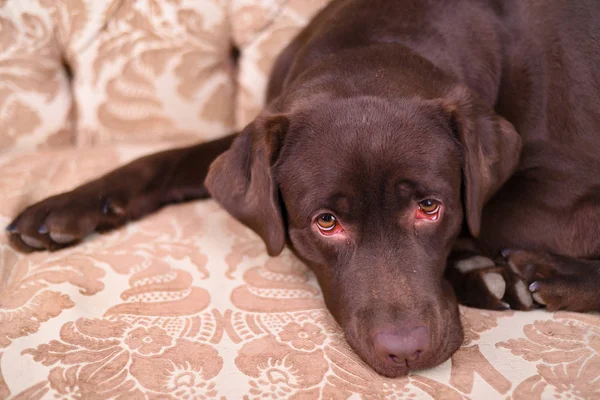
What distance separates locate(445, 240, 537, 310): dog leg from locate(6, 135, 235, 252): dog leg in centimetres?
98

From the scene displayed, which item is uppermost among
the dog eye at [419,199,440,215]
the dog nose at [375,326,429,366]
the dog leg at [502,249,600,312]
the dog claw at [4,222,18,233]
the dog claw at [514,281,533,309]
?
the dog eye at [419,199,440,215]

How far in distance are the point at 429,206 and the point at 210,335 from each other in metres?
0.63

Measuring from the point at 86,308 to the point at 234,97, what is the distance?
53.3 inches

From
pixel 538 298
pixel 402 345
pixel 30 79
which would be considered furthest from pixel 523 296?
pixel 30 79

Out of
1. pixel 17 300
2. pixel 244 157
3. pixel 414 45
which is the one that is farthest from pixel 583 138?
pixel 17 300

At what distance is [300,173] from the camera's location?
4.90 feet

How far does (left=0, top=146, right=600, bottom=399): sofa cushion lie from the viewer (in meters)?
1.27

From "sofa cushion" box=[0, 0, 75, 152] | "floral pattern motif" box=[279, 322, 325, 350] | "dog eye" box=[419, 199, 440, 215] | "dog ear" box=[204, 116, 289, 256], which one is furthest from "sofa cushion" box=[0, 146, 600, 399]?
"sofa cushion" box=[0, 0, 75, 152]

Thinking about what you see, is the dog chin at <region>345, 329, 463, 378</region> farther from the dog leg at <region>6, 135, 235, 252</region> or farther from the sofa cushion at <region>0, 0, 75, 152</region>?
the sofa cushion at <region>0, 0, 75, 152</region>

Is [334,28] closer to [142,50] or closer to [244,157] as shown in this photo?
[244,157]

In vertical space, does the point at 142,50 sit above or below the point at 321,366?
above

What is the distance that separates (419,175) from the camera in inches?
55.8

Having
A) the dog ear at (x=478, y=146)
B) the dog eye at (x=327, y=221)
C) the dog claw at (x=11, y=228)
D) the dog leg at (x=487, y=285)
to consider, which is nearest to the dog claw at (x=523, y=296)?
the dog leg at (x=487, y=285)

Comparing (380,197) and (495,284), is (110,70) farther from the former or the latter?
(495,284)
